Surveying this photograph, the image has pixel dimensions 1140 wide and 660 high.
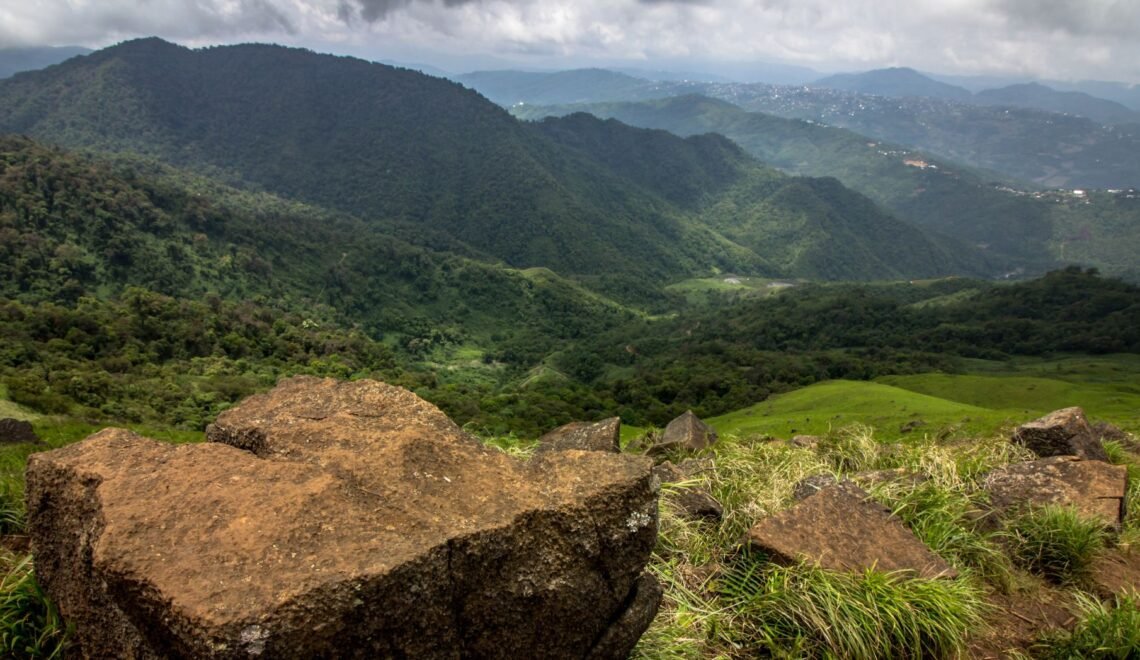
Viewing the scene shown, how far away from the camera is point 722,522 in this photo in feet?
23.3

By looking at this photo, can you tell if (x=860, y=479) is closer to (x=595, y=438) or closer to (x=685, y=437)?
(x=595, y=438)

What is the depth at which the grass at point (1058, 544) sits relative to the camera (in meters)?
6.91

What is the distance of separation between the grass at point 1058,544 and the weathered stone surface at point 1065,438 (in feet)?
13.5

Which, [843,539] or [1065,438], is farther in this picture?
[1065,438]

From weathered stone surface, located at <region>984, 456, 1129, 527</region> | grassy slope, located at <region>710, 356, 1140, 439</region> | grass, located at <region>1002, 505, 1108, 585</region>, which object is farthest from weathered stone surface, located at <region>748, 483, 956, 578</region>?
grassy slope, located at <region>710, 356, 1140, 439</region>

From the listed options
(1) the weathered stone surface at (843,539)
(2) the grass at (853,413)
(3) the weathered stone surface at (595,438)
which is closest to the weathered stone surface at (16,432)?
(3) the weathered stone surface at (595,438)

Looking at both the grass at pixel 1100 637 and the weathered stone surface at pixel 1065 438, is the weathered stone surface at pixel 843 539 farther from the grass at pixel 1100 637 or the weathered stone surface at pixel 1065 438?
the weathered stone surface at pixel 1065 438

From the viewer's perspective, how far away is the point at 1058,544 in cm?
704

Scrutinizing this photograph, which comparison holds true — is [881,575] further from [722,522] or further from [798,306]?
[798,306]

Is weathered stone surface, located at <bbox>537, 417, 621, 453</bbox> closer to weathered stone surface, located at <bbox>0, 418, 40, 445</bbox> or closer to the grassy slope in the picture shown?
weathered stone surface, located at <bbox>0, 418, 40, 445</bbox>

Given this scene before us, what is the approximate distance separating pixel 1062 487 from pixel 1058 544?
176 centimetres

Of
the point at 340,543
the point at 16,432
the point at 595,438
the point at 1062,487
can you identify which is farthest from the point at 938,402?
the point at 16,432

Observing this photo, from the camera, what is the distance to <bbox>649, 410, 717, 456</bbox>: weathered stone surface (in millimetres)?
15795

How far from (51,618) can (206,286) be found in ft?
396
